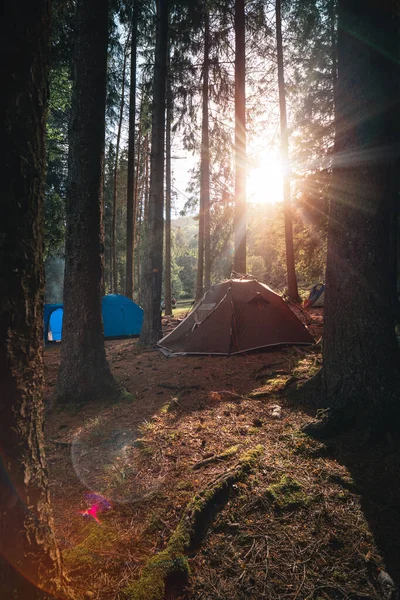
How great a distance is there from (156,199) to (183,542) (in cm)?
778

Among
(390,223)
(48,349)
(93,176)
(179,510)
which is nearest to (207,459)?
(179,510)

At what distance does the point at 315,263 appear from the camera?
10984 mm

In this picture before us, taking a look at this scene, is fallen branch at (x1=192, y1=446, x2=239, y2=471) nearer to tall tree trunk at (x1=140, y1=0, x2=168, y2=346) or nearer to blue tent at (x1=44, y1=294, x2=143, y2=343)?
tall tree trunk at (x1=140, y1=0, x2=168, y2=346)

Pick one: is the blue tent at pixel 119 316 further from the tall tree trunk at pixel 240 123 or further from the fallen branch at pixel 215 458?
the fallen branch at pixel 215 458

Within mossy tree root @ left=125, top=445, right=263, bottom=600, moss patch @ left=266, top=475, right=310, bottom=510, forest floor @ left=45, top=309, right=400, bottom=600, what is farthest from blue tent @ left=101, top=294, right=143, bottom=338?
moss patch @ left=266, top=475, right=310, bottom=510

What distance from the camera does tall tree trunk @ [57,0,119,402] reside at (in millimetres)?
4691

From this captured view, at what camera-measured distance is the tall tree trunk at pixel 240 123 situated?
9359mm

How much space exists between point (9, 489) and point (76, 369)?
12.3ft

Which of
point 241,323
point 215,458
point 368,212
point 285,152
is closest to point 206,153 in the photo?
point 285,152

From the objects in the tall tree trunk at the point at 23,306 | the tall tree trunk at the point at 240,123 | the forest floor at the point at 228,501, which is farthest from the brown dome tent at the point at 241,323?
the tall tree trunk at the point at 23,306

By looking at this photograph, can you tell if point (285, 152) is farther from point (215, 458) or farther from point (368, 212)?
point (215, 458)

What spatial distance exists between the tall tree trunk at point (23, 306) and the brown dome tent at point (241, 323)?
584 cm

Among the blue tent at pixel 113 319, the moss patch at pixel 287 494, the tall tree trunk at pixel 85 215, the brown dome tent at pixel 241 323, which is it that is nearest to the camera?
the moss patch at pixel 287 494

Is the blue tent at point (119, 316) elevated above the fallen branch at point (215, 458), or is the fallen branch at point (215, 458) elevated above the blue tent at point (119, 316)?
the blue tent at point (119, 316)
